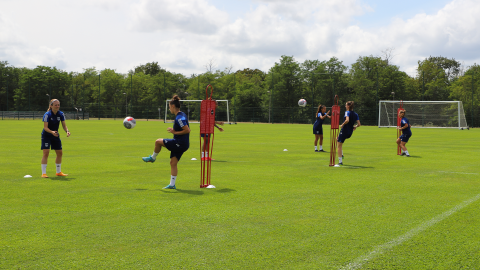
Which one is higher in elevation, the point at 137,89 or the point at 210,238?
the point at 137,89

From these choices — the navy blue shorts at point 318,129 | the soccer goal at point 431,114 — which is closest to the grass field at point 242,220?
the navy blue shorts at point 318,129

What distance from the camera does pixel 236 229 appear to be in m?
6.00

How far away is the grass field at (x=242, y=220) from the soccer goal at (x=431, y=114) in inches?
1732

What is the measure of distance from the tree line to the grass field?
5363cm

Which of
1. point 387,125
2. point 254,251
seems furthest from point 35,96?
point 254,251

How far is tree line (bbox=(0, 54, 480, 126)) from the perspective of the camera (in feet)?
223

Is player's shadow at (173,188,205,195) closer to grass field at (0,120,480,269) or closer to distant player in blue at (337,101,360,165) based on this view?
grass field at (0,120,480,269)

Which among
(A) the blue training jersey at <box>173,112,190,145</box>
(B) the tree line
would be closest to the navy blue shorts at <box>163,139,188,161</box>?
(A) the blue training jersey at <box>173,112,190,145</box>

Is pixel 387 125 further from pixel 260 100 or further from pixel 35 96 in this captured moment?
pixel 35 96

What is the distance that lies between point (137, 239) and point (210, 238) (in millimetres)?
931

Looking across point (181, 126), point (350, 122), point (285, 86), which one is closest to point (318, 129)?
point (350, 122)

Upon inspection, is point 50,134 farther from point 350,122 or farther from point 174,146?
point 350,122

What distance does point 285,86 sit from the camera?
251 ft

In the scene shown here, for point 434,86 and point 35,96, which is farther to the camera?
point 35,96
